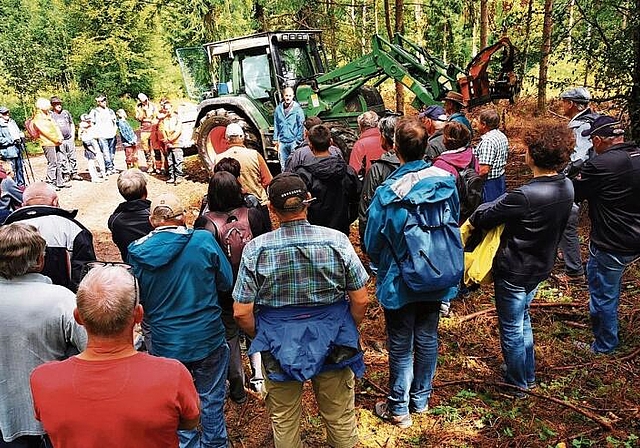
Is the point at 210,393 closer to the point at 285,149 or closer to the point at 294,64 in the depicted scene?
the point at 285,149

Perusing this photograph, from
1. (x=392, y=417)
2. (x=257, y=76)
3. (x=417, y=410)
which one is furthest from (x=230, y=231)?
(x=257, y=76)

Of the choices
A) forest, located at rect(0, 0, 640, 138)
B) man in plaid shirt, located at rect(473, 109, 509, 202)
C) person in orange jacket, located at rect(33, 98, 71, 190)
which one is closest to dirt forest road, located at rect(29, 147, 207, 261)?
person in orange jacket, located at rect(33, 98, 71, 190)

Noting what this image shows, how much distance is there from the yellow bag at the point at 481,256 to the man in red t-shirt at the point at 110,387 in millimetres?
2046

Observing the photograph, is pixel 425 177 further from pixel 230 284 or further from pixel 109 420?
pixel 109 420

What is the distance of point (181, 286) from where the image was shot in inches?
104

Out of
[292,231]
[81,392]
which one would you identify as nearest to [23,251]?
[81,392]

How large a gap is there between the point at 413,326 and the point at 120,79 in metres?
24.9

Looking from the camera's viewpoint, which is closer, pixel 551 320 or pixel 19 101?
pixel 551 320

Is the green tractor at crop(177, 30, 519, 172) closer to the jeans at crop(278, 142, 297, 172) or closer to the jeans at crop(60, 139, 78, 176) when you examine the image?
the jeans at crop(278, 142, 297, 172)

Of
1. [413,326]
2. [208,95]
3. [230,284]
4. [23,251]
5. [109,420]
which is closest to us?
[109,420]

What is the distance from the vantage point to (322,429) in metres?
3.26

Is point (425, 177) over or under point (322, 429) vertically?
over

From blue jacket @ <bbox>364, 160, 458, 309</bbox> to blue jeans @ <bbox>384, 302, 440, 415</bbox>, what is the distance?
0.13m

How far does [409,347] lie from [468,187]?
1.46 metres
